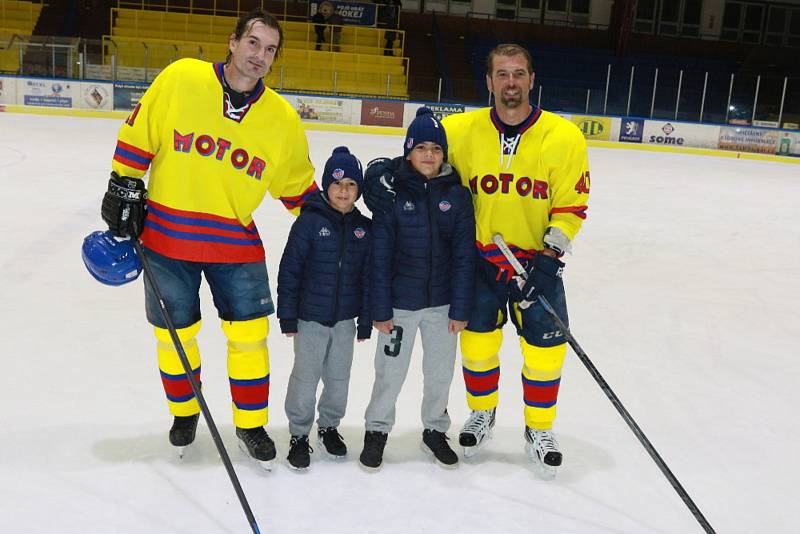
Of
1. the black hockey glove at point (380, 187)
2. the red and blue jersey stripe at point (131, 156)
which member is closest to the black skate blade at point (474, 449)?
the black hockey glove at point (380, 187)

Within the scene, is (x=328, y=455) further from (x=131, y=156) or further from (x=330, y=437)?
(x=131, y=156)

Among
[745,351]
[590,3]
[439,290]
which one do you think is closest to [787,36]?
[590,3]

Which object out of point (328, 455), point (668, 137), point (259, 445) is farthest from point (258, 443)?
point (668, 137)

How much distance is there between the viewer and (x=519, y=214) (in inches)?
110

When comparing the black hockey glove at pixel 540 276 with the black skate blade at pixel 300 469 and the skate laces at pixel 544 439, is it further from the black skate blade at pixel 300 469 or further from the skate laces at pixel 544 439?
the black skate blade at pixel 300 469

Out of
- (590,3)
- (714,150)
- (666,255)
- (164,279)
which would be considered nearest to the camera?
(164,279)

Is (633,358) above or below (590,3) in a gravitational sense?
below

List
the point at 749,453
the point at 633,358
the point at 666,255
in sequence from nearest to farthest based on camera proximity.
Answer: the point at 749,453 < the point at 633,358 < the point at 666,255

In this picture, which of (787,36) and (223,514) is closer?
(223,514)

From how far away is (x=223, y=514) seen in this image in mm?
2412

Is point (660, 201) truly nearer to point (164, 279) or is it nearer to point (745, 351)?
point (745, 351)

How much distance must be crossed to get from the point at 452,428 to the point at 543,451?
441 mm

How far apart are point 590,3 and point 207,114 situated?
74.7ft

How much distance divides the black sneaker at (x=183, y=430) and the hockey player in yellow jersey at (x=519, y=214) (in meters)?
0.91
